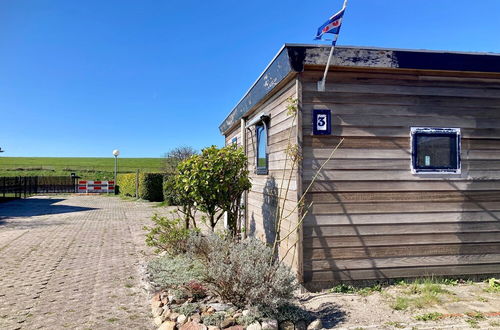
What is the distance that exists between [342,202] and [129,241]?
19.2 feet

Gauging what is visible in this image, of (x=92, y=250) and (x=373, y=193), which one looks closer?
(x=373, y=193)

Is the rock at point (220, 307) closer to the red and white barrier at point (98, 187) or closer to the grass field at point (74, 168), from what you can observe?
the grass field at point (74, 168)

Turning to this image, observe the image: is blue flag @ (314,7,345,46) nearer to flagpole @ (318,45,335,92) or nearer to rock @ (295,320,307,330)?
flagpole @ (318,45,335,92)

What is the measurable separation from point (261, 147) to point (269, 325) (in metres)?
3.87

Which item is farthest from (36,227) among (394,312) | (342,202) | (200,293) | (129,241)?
(394,312)

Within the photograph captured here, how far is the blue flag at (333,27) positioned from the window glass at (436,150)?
1.81m

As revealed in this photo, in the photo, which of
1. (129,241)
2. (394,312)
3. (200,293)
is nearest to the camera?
(394,312)

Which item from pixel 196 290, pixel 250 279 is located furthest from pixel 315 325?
pixel 196 290

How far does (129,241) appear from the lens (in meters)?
8.57

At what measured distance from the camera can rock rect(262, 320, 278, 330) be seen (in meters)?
3.35

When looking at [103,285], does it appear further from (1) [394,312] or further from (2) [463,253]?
(2) [463,253]

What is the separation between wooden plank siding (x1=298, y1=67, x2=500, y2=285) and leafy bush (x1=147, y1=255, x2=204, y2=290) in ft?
4.99

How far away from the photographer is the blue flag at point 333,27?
13.9 ft

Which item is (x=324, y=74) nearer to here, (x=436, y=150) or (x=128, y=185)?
(x=436, y=150)
